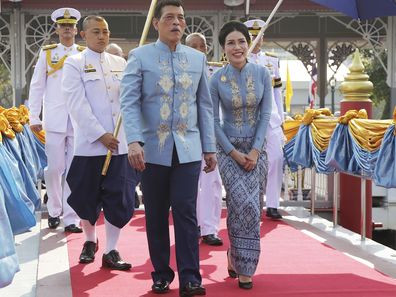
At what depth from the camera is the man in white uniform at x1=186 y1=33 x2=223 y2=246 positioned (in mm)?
6809

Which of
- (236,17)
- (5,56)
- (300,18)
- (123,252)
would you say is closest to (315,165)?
Result: (123,252)

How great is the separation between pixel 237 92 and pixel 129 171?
1.04 metres

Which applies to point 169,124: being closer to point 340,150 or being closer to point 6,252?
point 6,252

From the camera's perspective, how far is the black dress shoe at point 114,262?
18.6 ft

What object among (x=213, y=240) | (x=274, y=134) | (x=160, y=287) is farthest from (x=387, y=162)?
(x=160, y=287)

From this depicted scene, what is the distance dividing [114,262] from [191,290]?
1140mm

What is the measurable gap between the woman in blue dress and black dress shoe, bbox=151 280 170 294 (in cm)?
48

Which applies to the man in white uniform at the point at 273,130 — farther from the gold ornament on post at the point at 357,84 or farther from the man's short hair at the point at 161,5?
the man's short hair at the point at 161,5

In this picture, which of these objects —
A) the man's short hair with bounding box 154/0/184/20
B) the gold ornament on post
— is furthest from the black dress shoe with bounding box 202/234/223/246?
the gold ornament on post

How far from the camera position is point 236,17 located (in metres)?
17.2

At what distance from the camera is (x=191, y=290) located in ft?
15.3

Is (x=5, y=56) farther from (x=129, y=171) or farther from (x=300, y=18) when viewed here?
(x=129, y=171)

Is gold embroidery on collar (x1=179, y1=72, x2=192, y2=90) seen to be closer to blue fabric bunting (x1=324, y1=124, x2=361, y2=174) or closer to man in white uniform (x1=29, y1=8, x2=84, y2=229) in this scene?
man in white uniform (x1=29, y1=8, x2=84, y2=229)

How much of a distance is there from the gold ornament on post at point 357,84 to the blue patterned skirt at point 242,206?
12.8 feet
